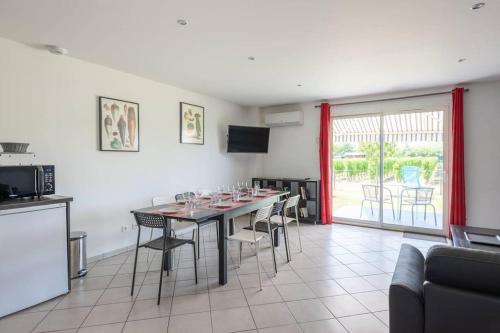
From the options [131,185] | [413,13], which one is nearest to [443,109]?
[413,13]

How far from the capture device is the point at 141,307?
2.47 m

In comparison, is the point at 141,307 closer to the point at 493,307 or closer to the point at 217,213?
the point at 217,213

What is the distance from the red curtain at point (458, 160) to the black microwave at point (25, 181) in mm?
5505

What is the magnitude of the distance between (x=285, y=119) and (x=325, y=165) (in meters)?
1.29

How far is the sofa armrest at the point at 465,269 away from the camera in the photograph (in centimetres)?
134

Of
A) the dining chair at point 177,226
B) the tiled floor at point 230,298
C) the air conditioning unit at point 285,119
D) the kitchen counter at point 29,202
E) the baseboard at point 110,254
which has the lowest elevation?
the tiled floor at point 230,298

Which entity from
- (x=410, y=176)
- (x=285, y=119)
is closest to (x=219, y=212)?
(x=285, y=119)

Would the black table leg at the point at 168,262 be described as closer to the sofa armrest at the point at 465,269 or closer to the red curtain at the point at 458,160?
the sofa armrest at the point at 465,269

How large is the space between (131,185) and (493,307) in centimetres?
389

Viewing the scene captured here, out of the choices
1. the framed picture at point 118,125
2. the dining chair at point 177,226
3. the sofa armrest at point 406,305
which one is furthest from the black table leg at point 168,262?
the sofa armrest at point 406,305

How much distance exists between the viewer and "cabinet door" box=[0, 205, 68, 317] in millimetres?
2287

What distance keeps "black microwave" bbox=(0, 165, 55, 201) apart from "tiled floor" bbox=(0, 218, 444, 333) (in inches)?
40.0

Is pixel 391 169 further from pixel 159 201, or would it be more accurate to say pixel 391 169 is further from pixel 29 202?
pixel 29 202

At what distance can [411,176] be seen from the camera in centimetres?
508
